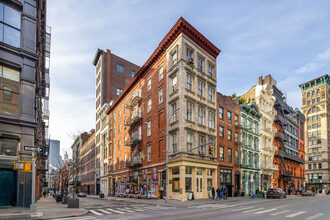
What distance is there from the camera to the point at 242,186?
1762 inches

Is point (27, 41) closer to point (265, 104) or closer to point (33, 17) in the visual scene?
point (33, 17)

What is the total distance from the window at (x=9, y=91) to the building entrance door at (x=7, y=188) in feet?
14.5

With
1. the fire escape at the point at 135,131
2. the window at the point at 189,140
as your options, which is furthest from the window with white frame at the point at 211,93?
the fire escape at the point at 135,131

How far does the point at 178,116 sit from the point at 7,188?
1933cm

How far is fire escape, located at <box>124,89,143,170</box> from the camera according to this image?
43.0 metres

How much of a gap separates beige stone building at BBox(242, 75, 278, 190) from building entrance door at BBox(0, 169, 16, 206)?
4251 cm

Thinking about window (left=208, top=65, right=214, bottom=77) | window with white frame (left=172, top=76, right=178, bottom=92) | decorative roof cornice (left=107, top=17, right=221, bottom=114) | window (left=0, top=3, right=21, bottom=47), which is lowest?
window with white frame (left=172, top=76, right=178, bottom=92)

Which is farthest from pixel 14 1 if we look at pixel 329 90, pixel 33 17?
pixel 329 90

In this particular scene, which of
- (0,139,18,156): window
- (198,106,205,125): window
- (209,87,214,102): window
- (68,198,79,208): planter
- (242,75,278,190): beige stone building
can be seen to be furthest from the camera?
(242,75,278,190): beige stone building

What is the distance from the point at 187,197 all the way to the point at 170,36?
20.2 meters

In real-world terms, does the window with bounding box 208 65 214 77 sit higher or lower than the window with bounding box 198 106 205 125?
higher

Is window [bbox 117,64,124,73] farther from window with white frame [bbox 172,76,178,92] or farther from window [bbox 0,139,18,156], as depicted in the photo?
window [bbox 0,139,18,156]

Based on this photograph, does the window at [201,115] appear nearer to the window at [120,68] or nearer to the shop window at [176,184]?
the shop window at [176,184]

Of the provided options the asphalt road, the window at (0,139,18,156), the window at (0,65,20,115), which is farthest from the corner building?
the window at (0,65,20,115)
